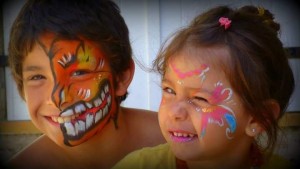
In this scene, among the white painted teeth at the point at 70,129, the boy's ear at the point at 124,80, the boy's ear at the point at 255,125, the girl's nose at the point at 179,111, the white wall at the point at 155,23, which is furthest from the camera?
the white wall at the point at 155,23

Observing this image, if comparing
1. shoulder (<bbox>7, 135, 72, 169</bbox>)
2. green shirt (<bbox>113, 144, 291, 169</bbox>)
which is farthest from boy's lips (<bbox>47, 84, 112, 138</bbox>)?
shoulder (<bbox>7, 135, 72, 169</bbox>)

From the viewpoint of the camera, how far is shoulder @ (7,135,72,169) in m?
1.96

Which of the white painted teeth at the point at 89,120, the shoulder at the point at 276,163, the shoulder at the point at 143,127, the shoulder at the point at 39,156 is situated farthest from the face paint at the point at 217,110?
the shoulder at the point at 39,156

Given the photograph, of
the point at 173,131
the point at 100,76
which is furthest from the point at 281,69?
the point at 100,76

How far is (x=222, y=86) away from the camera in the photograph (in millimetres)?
1487

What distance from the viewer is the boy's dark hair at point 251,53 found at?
58.9 inches

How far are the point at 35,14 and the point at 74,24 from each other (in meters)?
0.17

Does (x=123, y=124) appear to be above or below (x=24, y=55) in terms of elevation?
below

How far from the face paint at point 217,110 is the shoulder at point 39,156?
0.82m

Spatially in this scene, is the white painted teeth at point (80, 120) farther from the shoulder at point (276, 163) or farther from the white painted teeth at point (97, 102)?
the shoulder at point (276, 163)

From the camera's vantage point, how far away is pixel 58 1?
67.5 inches

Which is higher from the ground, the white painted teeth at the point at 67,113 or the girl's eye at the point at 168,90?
the girl's eye at the point at 168,90

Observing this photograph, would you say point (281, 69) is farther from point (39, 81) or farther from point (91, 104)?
point (39, 81)

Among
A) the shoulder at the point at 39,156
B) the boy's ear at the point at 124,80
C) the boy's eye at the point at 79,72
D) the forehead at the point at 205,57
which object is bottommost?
the shoulder at the point at 39,156
